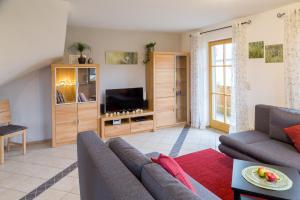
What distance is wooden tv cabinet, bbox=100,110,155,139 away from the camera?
4.49m

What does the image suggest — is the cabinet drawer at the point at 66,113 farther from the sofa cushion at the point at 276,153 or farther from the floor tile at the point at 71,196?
the sofa cushion at the point at 276,153

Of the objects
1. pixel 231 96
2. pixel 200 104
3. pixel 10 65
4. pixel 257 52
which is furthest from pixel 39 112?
pixel 257 52

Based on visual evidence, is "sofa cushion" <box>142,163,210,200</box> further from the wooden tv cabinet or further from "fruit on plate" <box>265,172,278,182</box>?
the wooden tv cabinet

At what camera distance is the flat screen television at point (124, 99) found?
4.69 meters

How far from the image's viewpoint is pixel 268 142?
2945mm

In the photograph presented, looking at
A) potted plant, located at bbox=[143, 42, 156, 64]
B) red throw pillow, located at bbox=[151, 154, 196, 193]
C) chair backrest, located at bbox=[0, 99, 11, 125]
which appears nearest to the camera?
red throw pillow, located at bbox=[151, 154, 196, 193]

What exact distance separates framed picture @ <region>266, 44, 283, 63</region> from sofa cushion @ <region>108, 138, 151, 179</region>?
299 cm

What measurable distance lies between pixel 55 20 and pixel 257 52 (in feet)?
10.9

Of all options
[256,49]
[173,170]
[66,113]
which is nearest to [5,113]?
[66,113]

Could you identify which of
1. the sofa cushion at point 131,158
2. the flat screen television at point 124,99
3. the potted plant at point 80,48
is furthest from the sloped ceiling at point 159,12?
the sofa cushion at point 131,158

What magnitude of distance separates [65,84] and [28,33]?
1.50m

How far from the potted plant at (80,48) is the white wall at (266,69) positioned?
3159mm

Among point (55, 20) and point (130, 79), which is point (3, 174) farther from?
point (130, 79)

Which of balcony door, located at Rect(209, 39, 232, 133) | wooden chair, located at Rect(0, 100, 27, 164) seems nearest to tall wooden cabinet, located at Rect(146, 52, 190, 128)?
balcony door, located at Rect(209, 39, 232, 133)
